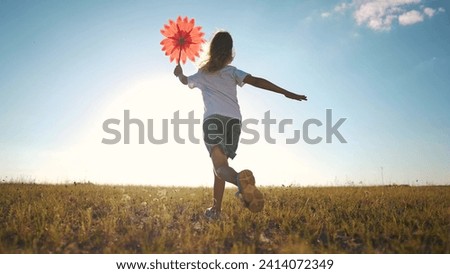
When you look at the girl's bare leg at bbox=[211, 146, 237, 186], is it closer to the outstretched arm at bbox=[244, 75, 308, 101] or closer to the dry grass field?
the dry grass field

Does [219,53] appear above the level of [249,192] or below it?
above

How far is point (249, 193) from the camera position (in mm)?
3836

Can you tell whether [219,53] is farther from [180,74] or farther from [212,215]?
[212,215]

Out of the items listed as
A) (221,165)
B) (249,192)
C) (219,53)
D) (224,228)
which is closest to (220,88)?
(219,53)

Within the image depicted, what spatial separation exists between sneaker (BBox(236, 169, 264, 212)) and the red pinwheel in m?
2.18

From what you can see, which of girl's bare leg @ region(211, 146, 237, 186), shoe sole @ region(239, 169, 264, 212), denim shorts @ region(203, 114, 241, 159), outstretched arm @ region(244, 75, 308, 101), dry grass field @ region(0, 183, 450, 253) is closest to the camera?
dry grass field @ region(0, 183, 450, 253)

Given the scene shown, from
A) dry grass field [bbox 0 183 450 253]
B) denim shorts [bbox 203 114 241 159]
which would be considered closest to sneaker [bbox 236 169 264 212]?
dry grass field [bbox 0 183 450 253]

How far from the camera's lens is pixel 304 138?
269 inches

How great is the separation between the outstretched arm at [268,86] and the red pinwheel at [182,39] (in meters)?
1.00

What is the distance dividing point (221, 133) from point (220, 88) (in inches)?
23.3

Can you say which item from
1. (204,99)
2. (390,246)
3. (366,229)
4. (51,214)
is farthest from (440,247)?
(51,214)

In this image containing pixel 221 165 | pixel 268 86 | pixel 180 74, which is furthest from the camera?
pixel 180 74

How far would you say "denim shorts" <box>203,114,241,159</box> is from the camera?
178 inches
